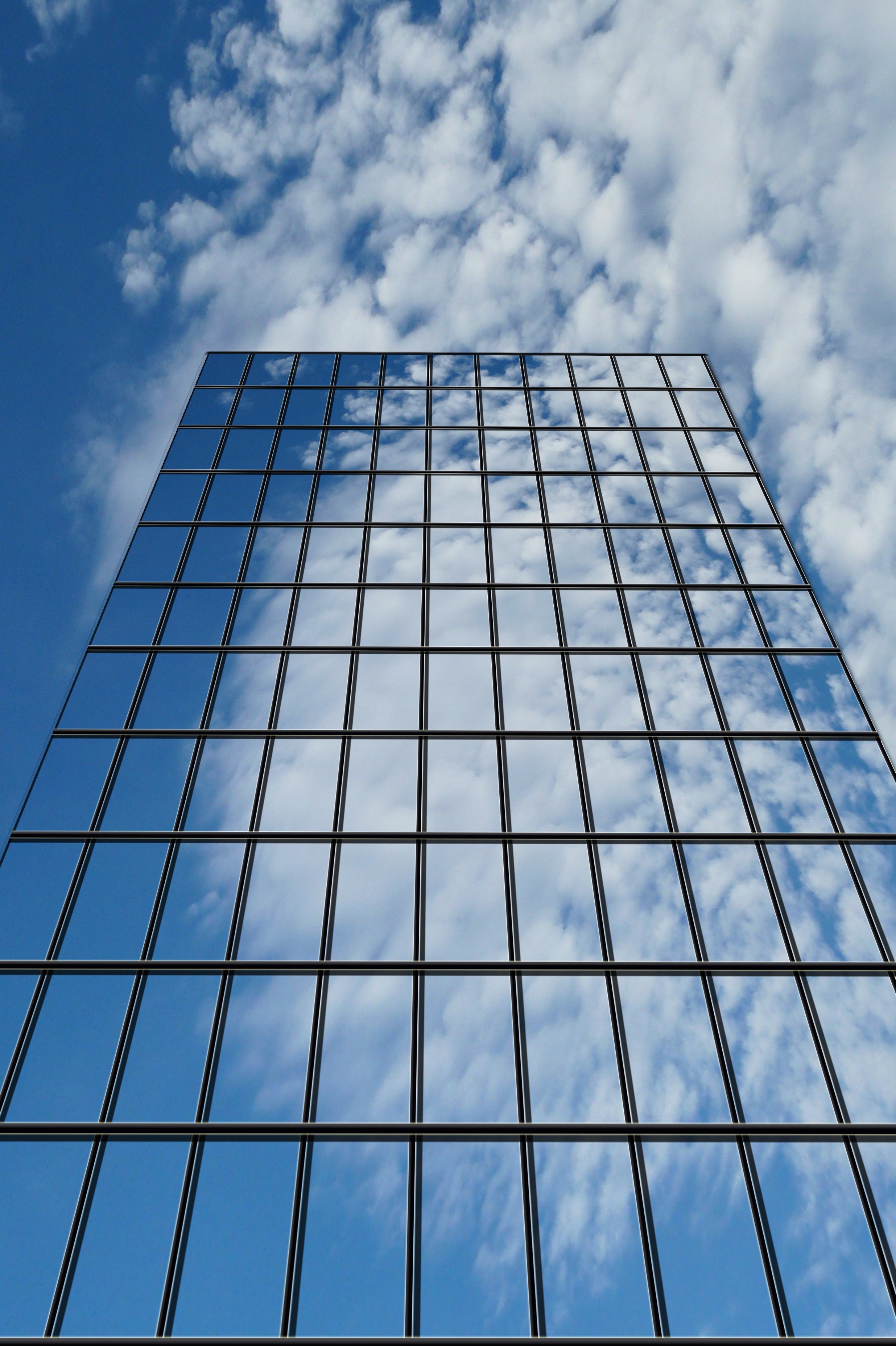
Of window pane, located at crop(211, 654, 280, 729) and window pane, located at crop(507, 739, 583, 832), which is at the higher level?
window pane, located at crop(211, 654, 280, 729)

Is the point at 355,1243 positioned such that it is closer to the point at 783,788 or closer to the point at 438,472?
the point at 783,788

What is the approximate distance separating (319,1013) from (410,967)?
5.31 feet

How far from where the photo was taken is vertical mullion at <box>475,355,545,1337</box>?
1249cm

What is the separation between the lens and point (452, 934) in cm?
1625

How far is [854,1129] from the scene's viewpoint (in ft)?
46.4

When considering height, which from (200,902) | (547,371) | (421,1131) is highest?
(547,371)

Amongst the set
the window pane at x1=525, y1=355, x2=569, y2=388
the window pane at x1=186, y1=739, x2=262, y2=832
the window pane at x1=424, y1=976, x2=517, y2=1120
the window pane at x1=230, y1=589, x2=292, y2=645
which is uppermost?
the window pane at x1=525, y1=355, x2=569, y2=388

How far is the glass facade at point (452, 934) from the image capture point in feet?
41.7

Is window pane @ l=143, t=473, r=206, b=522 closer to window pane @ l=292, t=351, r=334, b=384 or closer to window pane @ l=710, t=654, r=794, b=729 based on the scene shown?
window pane @ l=292, t=351, r=334, b=384

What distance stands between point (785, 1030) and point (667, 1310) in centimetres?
467

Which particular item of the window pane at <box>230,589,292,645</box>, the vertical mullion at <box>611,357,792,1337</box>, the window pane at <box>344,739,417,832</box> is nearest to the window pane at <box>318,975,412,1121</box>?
the window pane at <box>344,739,417,832</box>

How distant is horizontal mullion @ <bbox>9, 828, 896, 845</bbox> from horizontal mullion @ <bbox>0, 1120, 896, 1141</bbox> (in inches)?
200

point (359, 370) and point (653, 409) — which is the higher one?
point (359, 370)

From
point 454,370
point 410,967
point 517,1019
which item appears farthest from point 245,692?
point 454,370
